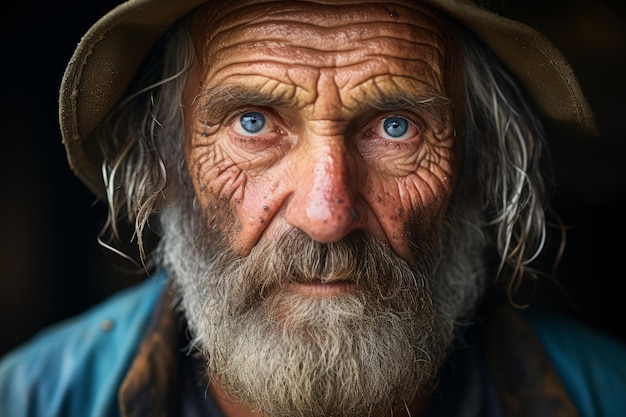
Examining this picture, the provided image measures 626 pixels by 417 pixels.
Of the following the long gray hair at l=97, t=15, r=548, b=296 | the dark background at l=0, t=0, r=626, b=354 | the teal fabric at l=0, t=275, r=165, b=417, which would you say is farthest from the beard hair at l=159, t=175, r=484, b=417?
the dark background at l=0, t=0, r=626, b=354

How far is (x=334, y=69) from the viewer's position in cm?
172

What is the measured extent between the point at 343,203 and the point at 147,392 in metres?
0.84

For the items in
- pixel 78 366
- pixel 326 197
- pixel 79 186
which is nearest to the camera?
pixel 326 197

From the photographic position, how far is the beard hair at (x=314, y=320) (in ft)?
5.73

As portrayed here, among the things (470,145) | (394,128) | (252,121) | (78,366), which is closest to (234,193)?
(252,121)

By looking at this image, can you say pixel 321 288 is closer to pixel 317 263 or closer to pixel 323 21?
pixel 317 263

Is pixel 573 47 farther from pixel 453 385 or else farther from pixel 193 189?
pixel 193 189

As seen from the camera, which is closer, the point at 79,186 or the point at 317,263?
the point at 317,263

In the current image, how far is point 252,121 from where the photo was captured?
5.93 feet

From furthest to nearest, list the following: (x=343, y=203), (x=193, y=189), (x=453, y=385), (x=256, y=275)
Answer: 1. (x=453, y=385)
2. (x=193, y=189)
3. (x=256, y=275)
4. (x=343, y=203)

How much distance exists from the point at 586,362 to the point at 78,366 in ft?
5.23

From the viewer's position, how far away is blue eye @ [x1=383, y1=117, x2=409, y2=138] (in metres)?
1.82

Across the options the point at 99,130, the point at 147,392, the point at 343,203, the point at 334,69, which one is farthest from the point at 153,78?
the point at 147,392

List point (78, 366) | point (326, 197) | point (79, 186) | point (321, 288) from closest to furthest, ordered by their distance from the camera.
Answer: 1. point (326, 197)
2. point (321, 288)
3. point (78, 366)
4. point (79, 186)
